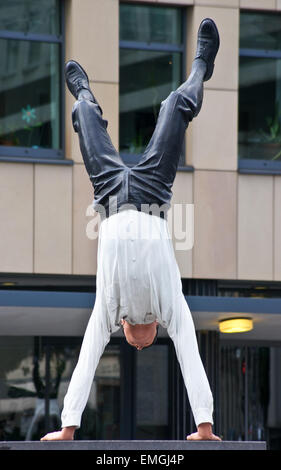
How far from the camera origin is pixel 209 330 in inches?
923

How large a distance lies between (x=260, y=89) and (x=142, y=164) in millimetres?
12434

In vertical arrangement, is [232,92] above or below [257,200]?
above

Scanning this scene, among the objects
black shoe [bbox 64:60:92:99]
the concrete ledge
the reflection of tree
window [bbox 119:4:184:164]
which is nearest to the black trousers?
black shoe [bbox 64:60:92:99]

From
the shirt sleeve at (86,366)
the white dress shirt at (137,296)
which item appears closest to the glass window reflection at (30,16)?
the white dress shirt at (137,296)

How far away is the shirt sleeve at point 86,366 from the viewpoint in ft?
41.1

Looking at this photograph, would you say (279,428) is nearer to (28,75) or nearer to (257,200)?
(257,200)

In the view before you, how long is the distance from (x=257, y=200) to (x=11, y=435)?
5908 mm

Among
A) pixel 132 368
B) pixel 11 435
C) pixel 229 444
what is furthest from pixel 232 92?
pixel 229 444

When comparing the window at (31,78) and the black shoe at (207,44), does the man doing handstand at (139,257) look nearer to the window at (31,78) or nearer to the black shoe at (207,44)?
the black shoe at (207,44)

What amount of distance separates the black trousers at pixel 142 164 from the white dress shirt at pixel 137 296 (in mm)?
131

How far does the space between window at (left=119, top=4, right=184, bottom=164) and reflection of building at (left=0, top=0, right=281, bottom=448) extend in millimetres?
24

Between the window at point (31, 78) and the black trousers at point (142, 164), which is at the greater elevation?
the window at point (31, 78)

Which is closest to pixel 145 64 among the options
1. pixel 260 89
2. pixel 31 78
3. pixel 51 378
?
pixel 31 78

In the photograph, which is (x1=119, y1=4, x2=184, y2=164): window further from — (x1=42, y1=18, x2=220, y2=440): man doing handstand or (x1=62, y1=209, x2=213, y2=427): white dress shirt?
(x1=62, y1=209, x2=213, y2=427): white dress shirt
